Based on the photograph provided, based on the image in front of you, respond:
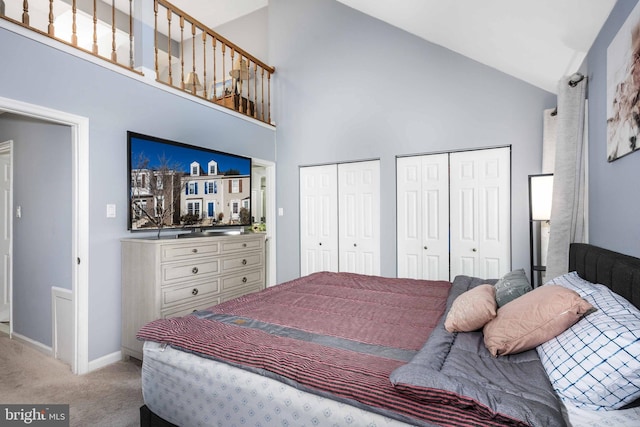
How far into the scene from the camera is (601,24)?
1.98m

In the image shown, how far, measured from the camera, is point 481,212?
3.51 m

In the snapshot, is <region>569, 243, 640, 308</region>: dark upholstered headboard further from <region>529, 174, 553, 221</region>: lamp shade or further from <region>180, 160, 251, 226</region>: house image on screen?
<region>180, 160, 251, 226</region>: house image on screen

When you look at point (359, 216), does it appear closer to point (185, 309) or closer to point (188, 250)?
point (188, 250)

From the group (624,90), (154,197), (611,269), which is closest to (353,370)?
(611,269)

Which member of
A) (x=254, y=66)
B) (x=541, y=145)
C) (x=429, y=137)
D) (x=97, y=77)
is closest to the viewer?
(x=97, y=77)

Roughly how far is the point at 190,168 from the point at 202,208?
435 mm

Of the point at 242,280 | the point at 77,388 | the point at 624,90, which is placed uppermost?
the point at 624,90

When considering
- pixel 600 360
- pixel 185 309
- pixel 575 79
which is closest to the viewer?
pixel 600 360

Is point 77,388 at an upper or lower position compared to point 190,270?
lower

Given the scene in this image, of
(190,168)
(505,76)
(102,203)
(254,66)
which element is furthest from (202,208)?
(505,76)

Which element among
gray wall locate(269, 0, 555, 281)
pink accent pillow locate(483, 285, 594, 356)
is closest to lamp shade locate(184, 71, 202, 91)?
gray wall locate(269, 0, 555, 281)

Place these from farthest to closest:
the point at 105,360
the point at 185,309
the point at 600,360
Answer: the point at 185,309, the point at 105,360, the point at 600,360

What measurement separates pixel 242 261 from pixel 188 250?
0.75 m

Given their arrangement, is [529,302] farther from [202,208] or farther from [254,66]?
[254,66]
